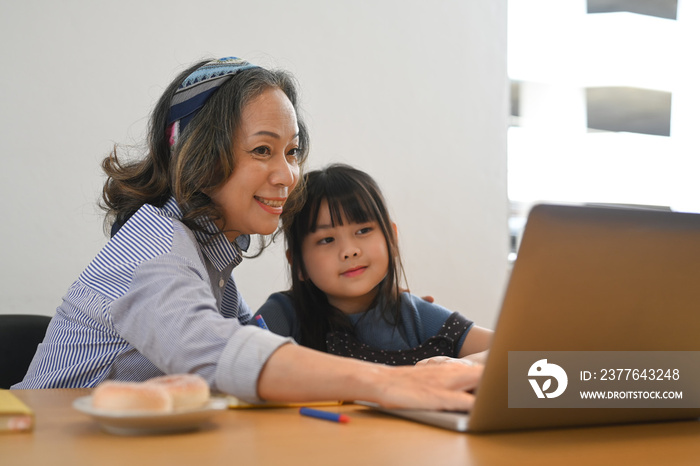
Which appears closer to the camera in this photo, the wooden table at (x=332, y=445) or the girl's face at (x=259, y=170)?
the wooden table at (x=332, y=445)

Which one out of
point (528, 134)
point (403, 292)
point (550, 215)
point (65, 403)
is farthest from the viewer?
point (528, 134)

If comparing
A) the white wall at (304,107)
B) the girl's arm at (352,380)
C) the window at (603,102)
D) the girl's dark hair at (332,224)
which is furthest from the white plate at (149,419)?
the window at (603,102)

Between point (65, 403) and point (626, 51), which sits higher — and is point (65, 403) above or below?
below

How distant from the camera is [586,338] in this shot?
0.60 metres

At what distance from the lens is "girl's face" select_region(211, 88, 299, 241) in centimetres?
128

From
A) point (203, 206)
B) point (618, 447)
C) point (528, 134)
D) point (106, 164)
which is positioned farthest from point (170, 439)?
point (528, 134)

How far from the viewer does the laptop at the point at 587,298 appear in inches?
21.0

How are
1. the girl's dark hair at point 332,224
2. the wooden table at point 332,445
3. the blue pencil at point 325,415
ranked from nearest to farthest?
the wooden table at point 332,445 < the blue pencil at point 325,415 < the girl's dark hair at point 332,224

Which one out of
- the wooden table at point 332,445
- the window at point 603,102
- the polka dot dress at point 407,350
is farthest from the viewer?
the window at point 603,102

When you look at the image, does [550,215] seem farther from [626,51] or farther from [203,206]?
[626,51]

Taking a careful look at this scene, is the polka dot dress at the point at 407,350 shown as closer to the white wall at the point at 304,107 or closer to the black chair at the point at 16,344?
the black chair at the point at 16,344

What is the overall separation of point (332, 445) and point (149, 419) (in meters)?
0.15

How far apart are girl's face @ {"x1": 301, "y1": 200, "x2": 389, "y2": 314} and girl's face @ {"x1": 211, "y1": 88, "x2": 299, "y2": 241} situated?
246mm

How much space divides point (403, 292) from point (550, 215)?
3.94 feet
